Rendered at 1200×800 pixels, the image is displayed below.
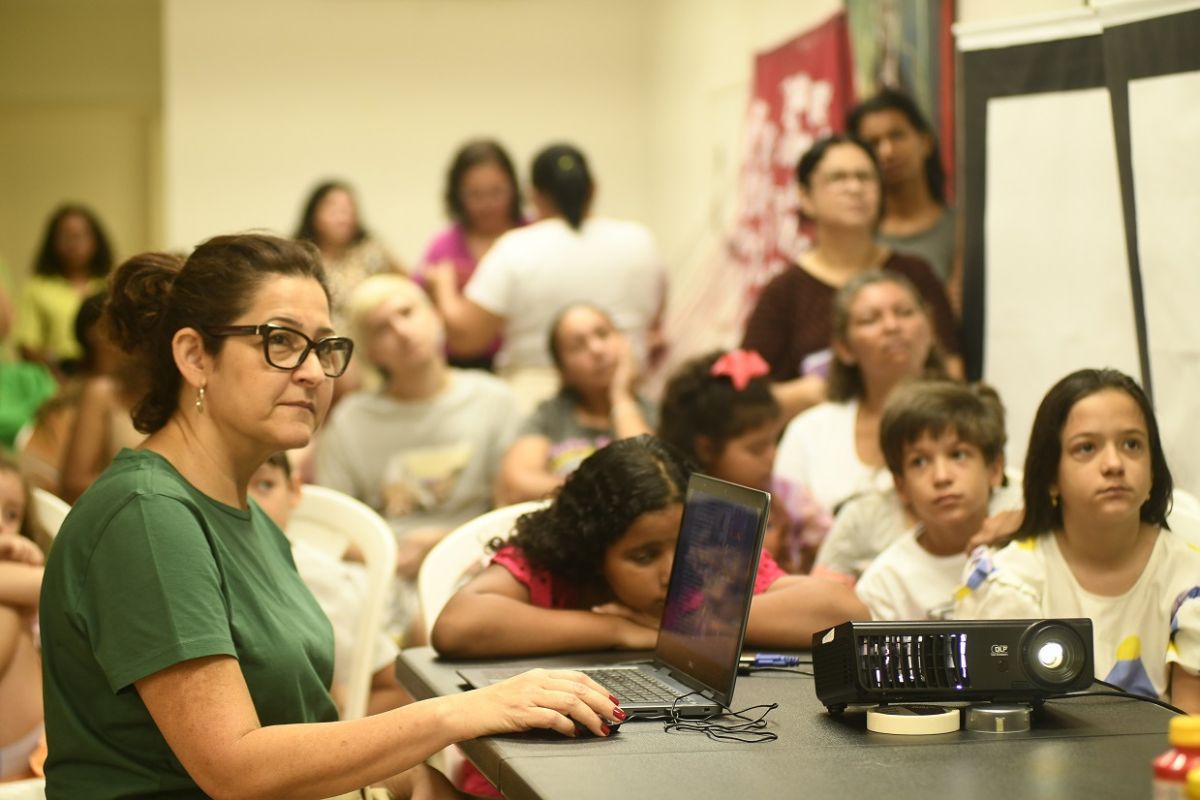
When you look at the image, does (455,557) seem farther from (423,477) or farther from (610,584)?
(423,477)

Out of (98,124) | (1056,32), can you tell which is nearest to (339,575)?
(1056,32)

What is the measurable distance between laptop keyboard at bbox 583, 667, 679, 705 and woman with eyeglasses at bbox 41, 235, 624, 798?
152 millimetres

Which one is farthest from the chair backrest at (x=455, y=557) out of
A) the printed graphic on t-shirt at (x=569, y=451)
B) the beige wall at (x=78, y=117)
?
the beige wall at (x=78, y=117)

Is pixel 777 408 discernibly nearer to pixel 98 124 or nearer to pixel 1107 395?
pixel 1107 395

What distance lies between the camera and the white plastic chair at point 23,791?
6.28ft

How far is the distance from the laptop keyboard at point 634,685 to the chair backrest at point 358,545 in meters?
0.79

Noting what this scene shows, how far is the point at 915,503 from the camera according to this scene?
8.61 ft

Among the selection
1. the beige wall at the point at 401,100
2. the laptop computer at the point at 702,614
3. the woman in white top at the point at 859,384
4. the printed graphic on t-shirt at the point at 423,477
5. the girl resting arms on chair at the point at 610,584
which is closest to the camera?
the laptop computer at the point at 702,614

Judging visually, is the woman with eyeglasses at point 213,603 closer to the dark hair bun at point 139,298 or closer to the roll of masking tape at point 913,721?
the dark hair bun at point 139,298

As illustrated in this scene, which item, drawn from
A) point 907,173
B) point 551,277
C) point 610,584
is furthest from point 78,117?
point 610,584

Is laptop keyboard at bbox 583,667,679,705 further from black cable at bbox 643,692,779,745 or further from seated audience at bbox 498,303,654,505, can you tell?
seated audience at bbox 498,303,654,505

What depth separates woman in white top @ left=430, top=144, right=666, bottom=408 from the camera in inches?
175

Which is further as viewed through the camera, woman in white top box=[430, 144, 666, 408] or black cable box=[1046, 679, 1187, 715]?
woman in white top box=[430, 144, 666, 408]

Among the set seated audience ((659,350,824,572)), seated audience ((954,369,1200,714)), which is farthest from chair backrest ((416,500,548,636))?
seated audience ((954,369,1200,714))
